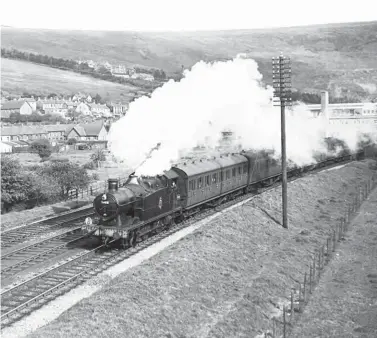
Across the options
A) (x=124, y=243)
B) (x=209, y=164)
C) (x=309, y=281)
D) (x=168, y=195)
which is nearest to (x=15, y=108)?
(x=209, y=164)

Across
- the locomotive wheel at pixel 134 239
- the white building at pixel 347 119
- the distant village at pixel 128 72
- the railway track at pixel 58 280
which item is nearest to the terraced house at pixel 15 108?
Result: the white building at pixel 347 119

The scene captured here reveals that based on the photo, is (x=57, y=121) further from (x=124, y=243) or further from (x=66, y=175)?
(x=124, y=243)

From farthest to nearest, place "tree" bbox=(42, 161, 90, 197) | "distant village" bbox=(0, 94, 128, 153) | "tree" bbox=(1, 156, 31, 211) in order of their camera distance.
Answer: "distant village" bbox=(0, 94, 128, 153) → "tree" bbox=(42, 161, 90, 197) → "tree" bbox=(1, 156, 31, 211)

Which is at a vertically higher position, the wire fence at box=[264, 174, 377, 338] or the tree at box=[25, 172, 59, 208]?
the tree at box=[25, 172, 59, 208]

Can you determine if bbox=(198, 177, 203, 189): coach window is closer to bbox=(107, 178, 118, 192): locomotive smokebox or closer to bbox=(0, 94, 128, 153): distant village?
bbox=(107, 178, 118, 192): locomotive smokebox

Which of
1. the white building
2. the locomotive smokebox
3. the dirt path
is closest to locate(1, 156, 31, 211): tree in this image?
the locomotive smokebox

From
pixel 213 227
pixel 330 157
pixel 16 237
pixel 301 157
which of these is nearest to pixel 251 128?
pixel 301 157
